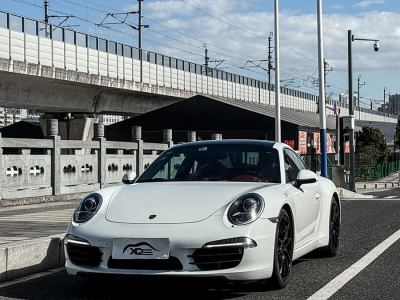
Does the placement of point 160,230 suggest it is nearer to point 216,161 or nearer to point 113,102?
point 216,161

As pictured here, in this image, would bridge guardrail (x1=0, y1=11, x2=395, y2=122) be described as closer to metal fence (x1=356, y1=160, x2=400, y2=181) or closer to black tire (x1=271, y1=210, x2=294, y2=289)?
metal fence (x1=356, y1=160, x2=400, y2=181)

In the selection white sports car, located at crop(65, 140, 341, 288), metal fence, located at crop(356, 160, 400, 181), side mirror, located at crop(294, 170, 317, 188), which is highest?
side mirror, located at crop(294, 170, 317, 188)

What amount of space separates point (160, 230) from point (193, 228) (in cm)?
27

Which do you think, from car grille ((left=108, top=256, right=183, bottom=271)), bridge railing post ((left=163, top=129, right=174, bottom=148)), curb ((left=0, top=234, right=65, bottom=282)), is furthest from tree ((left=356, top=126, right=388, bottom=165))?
car grille ((left=108, top=256, right=183, bottom=271))

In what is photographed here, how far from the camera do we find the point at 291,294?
5.87 m

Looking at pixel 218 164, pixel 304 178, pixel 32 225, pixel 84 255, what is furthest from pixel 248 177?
pixel 32 225

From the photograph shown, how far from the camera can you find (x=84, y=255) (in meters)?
5.62

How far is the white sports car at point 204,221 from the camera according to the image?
5.37 m

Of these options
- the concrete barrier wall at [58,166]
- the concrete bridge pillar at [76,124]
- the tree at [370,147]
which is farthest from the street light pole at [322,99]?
the tree at [370,147]

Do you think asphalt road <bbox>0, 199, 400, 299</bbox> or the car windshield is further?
the car windshield

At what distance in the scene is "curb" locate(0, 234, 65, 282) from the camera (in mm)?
6699

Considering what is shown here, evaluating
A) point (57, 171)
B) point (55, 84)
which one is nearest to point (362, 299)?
point (57, 171)

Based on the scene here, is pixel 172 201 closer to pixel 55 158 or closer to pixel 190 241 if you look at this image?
pixel 190 241

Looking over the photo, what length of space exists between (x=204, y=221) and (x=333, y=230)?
306cm
